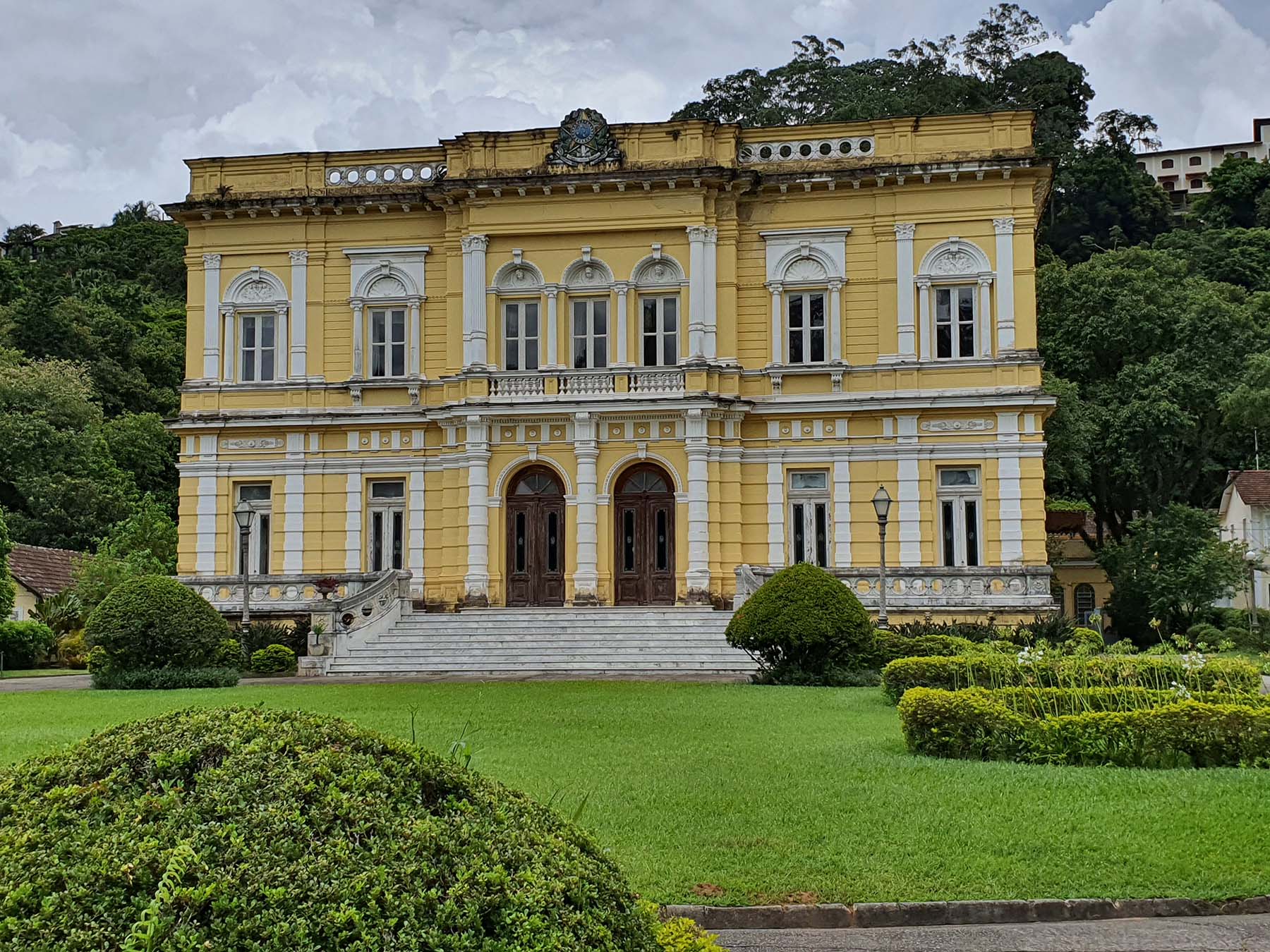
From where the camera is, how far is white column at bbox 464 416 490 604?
1187 inches

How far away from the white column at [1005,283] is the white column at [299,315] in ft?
52.9

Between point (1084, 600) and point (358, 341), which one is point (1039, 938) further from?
point (1084, 600)

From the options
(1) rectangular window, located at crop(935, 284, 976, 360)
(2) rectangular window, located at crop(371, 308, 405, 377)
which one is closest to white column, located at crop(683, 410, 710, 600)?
(1) rectangular window, located at crop(935, 284, 976, 360)

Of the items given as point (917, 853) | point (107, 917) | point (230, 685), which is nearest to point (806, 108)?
point (230, 685)

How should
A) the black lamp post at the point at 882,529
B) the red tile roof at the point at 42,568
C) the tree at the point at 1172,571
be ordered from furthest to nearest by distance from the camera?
the red tile roof at the point at 42,568, the tree at the point at 1172,571, the black lamp post at the point at 882,529

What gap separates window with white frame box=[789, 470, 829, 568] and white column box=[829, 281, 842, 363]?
2723 millimetres

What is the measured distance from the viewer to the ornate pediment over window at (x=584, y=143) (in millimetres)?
30766

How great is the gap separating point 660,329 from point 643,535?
15.7 feet

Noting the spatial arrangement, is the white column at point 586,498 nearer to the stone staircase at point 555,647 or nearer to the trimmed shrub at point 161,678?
the stone staircase at point 555,647

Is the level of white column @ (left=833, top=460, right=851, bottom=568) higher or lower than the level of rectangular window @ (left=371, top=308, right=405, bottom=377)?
lower

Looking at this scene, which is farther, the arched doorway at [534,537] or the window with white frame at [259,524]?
the window with white frame at [259,524]

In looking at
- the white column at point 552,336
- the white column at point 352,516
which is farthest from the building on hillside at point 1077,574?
the white column at point 352,516

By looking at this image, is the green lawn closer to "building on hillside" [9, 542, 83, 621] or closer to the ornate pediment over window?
the ornate pediment over window

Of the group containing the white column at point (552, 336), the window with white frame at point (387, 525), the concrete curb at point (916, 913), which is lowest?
the concrete curb at point (916, 913)
